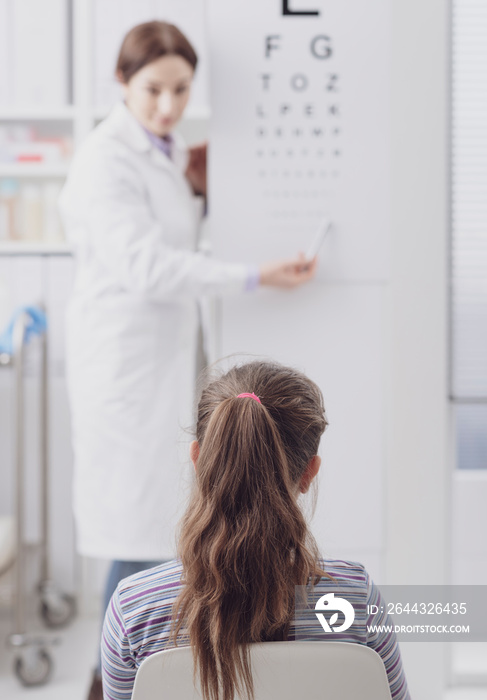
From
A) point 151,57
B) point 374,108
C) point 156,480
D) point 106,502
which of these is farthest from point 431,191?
point 106,502

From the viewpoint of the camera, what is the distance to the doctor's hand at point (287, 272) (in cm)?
136

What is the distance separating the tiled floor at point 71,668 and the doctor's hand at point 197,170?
4.07ft

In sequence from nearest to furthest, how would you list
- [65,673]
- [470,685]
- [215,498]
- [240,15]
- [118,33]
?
[215,498] < [240,15] < [470,685] < [65,673] < [118,33]

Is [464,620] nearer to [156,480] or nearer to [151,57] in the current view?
[156,480]

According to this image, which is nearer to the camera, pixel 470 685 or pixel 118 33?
pixel 470 685

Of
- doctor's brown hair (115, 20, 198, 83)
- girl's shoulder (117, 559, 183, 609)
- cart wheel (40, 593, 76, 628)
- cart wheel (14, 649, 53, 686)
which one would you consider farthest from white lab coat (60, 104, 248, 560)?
girl's shoulder (117, 559, 183, 609)

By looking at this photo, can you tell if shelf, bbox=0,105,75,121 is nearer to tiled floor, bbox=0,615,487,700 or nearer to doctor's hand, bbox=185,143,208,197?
doctor's hand, bbox=185,143,208,197

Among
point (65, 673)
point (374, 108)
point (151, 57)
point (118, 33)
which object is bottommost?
point (65, 673)

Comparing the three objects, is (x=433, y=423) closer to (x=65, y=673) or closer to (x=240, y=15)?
(x=240, y=15)

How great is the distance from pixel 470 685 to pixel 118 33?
6.21ft

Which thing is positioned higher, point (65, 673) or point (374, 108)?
point (374, 108)

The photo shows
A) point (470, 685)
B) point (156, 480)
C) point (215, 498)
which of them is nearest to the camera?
point (215, 498)

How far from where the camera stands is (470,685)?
1.61 meters

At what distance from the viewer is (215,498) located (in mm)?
690
